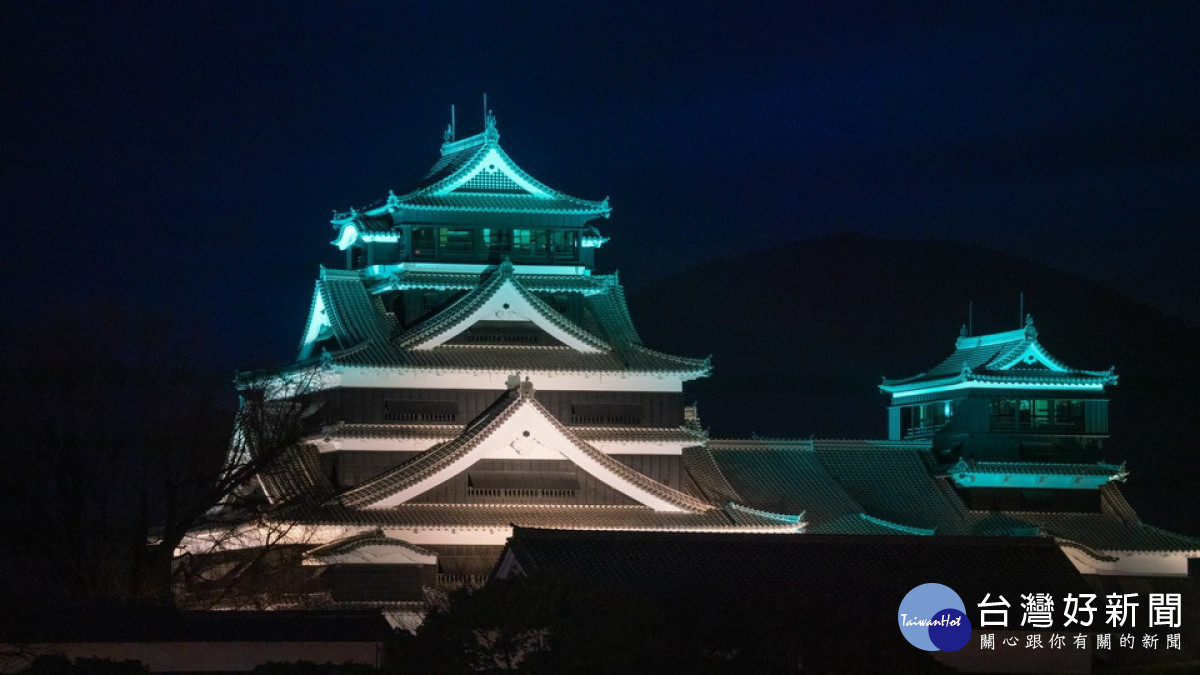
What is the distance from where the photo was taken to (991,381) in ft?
155

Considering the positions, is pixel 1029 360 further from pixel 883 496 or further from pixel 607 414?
pixel 607 414

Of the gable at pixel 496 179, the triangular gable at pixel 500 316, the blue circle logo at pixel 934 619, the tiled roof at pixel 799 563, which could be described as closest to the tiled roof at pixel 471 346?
the triangular gable at pixel 500 316

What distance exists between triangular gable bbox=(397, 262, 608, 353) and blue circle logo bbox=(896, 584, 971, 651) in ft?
41.2

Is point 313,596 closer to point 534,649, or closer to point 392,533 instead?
point 392,533

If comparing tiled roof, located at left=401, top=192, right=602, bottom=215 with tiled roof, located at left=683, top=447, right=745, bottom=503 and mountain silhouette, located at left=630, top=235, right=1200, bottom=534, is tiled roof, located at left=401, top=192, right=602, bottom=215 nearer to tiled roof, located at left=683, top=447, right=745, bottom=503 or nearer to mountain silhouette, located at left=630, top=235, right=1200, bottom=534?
tiled roof, located at left=683, top=447, right=745, bottom=503

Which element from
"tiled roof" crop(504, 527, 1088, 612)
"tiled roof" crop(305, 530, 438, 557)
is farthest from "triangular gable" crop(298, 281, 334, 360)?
"tiled roof" crop(504, 527, 1088, 612)

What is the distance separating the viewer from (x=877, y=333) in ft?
353

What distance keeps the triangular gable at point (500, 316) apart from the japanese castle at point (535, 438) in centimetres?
5

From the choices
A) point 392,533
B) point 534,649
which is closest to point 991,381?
point 392,533

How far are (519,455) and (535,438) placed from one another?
0.54m

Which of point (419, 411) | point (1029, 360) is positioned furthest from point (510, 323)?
point (1029, 360)

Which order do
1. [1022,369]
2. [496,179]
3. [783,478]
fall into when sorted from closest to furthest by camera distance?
[496,179], [783,478], [1022,369]

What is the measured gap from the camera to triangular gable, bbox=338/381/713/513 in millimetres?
39469

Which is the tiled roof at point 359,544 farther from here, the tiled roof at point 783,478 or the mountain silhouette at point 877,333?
the mountain silhouette at point 877,333
